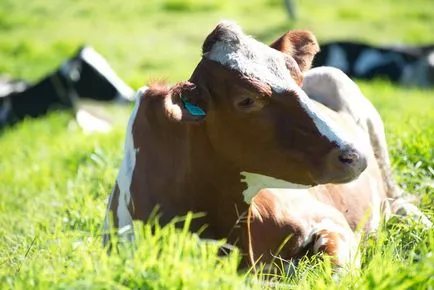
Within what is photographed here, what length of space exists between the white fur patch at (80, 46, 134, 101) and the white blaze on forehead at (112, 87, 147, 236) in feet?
21.4

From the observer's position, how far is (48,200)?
7191mm

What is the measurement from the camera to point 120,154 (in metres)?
7.81

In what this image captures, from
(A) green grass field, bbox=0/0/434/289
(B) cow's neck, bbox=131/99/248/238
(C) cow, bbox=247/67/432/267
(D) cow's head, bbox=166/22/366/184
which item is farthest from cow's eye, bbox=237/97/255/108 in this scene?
(A) green grass field, bbox=0/0/434/289

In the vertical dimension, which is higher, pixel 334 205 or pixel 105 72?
pixel 334 205

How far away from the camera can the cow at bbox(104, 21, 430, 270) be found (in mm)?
4555

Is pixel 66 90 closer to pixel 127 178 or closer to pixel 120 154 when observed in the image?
pixel 120 154

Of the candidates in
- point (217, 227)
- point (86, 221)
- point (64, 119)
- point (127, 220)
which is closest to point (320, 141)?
point (217, 227)

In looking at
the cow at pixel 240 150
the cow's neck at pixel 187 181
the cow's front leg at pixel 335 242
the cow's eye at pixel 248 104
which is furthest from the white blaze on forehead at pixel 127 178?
the cow's front leg at pixel 335 242

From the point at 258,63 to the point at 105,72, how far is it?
308 inches

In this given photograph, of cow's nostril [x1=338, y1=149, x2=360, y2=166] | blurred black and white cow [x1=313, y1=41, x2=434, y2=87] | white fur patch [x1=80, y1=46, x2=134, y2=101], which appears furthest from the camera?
blurred black and white cow [x1=313, y1=41, x2=434, y2=87]

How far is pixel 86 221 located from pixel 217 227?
1.22 metres

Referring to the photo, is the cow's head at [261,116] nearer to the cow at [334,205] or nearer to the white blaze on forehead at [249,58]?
the white blaze on forehead at [249,58]

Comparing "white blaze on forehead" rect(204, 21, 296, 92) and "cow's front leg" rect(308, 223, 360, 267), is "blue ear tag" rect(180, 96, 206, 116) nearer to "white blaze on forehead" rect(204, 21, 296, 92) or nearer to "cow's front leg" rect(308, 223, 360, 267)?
"white blaze on forehead" rect(204, 21, 296, 92)

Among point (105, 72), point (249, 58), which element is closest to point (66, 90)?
point (105, 72)
